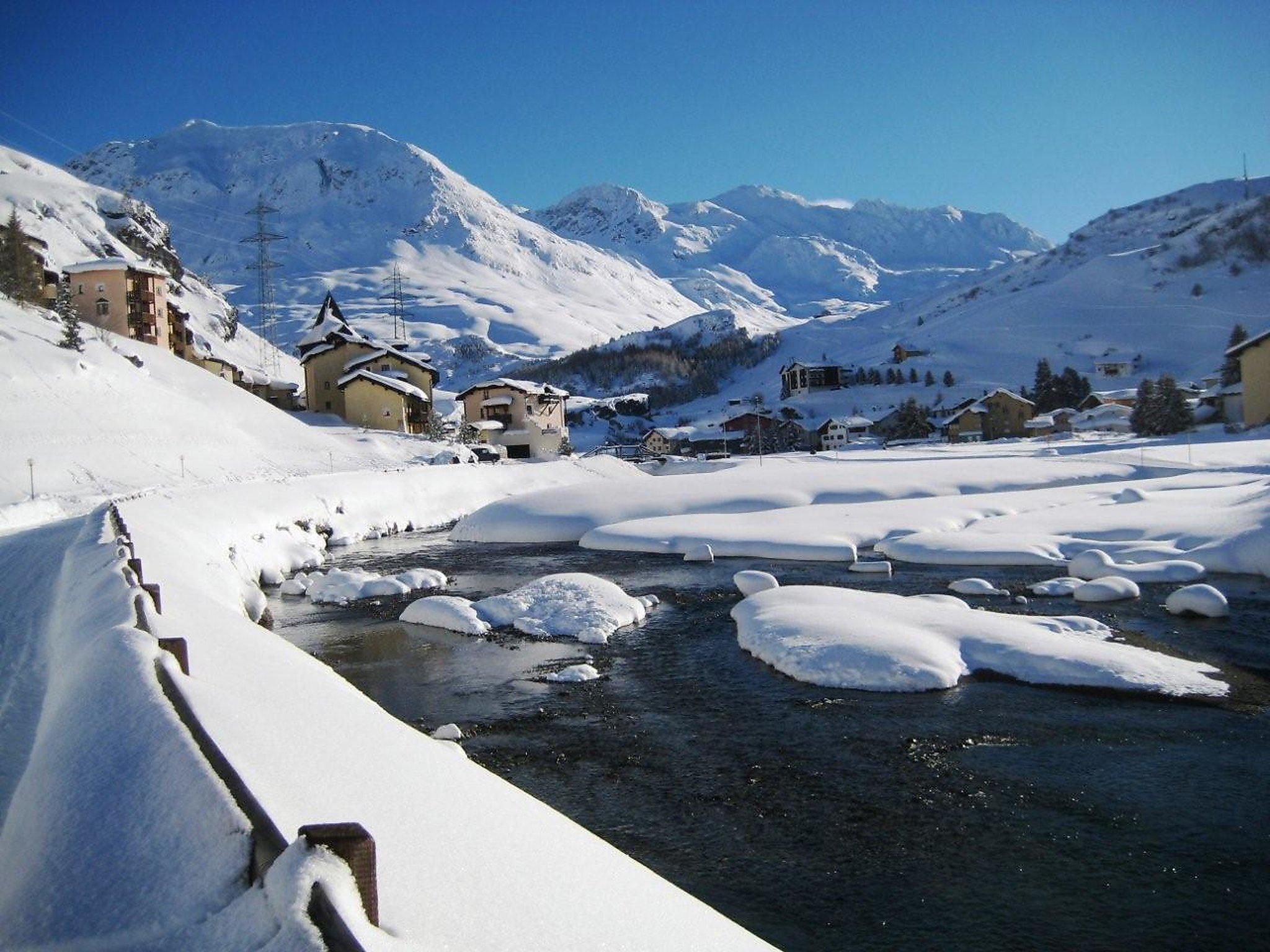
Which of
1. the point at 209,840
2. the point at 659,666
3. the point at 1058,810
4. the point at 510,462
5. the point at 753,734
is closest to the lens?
the point at 209,840

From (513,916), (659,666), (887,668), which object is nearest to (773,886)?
(513,916)

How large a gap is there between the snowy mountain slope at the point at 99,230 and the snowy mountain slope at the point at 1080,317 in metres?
57.0

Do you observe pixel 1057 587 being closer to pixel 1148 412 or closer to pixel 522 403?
pixel 1148 412

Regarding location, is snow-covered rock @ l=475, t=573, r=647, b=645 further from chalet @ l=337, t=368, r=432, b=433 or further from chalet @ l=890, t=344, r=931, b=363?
chalet @ l=890, t=344, r=931, b=363

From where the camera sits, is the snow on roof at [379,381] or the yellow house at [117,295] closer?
the yellow house at [117,295]

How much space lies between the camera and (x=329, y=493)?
34500 mm

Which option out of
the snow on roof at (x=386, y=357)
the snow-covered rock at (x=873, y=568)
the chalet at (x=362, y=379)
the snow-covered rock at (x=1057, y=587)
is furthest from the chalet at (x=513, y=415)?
the snow-covered rock at (x=1057, y=587)

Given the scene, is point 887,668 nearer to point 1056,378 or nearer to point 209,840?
point 209,840

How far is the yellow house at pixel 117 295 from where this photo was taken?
54.5 m

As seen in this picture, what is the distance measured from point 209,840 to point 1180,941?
692cm

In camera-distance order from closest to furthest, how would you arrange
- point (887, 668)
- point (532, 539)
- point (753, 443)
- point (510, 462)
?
point (887, 668)
point (532, 539)
point (510, 462)
point (753, 443)

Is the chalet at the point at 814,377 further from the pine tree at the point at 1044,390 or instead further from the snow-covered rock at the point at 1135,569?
the snow-covered rock at the point at 1135,569

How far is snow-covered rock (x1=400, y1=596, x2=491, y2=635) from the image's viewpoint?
56.2 ft

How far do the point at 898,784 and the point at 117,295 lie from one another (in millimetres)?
60661
